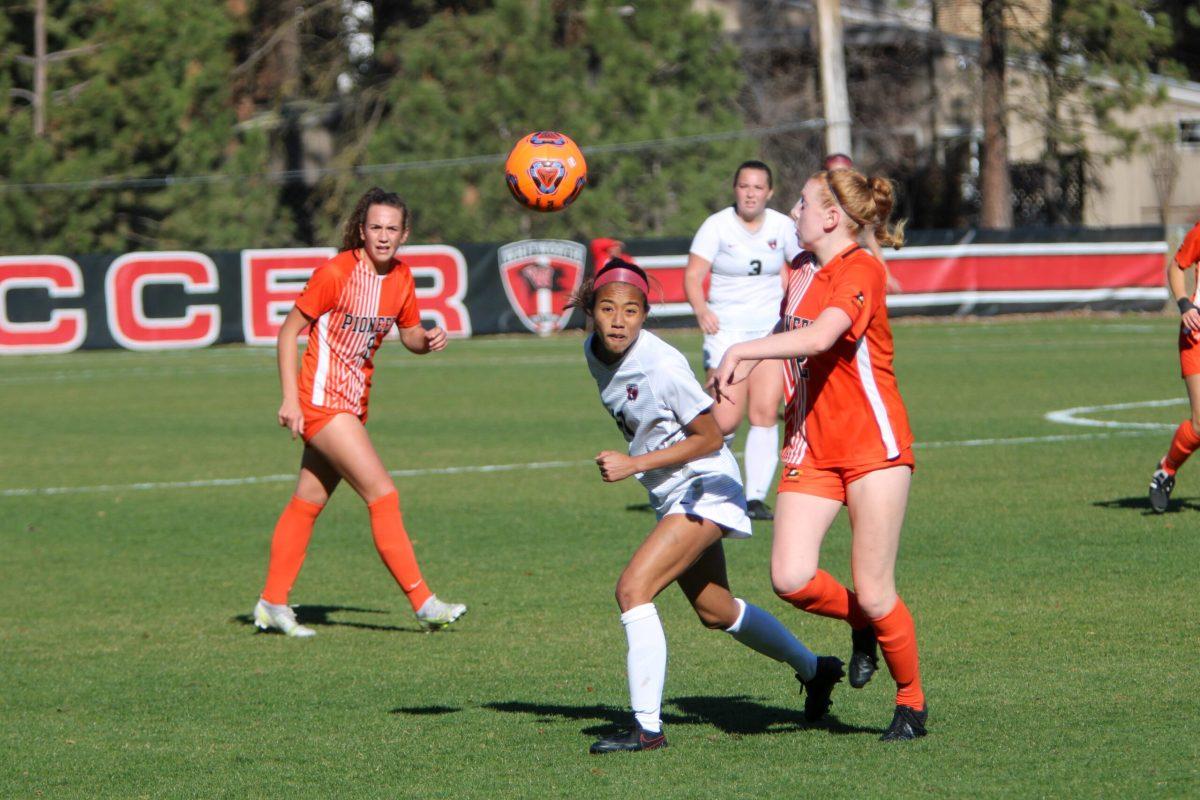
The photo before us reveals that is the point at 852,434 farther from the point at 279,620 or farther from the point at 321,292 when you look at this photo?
the point at 279,620

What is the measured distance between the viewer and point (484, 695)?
23.1ft

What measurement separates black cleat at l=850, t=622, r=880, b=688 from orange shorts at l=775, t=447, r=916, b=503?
2.49 ft

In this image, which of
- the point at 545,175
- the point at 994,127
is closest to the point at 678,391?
the point at 545,175

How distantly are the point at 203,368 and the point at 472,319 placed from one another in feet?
19.4

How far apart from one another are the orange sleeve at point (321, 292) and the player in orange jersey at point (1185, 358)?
17.1 feet

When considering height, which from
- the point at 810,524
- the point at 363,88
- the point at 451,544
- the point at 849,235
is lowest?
the point at 451,544

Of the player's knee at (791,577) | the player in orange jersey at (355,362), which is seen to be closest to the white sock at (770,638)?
the player's knee at (791,577)

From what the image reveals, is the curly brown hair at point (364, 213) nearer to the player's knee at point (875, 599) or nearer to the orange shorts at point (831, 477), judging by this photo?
the orange shorts at point (831, 477)

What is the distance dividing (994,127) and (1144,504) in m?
26.8

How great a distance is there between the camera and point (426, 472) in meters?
14.6

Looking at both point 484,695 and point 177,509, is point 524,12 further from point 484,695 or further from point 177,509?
point 484,695

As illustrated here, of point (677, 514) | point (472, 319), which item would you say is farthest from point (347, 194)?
point (677, 514)

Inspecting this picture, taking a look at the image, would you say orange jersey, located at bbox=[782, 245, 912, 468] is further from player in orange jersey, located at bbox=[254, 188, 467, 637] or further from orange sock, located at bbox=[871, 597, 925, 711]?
player in orange jersey, located at bbox=[254, 188, 467, 637]

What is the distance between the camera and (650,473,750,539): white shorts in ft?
19.8
